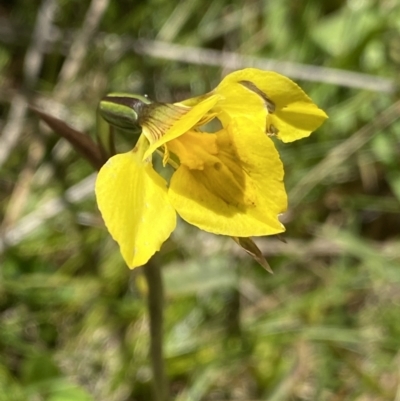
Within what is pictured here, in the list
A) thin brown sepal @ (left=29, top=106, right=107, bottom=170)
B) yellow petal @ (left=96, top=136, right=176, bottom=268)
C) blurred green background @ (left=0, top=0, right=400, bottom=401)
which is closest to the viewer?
yellow petal @ (left=96, top=136, right=176, bottom=268)

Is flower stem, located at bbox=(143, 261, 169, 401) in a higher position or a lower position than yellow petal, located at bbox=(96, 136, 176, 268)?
lower

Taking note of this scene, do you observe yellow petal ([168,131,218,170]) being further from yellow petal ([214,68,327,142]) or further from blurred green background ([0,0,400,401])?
blurred green background ([0,0,400,401])

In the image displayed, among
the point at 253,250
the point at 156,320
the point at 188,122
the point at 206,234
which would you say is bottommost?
the point at 206,234

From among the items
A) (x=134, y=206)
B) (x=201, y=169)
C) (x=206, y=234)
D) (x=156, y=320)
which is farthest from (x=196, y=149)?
(x=206, y=234)

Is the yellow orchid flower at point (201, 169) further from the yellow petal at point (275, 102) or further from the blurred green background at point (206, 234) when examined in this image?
the blurred green background at point (206, 234)

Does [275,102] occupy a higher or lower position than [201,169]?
higher

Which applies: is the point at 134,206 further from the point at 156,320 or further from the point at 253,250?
the point at 156,320

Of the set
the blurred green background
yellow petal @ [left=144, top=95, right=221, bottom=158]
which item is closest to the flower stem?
yellow petal @ [left=144, top=95, right=221, bottom=158]
